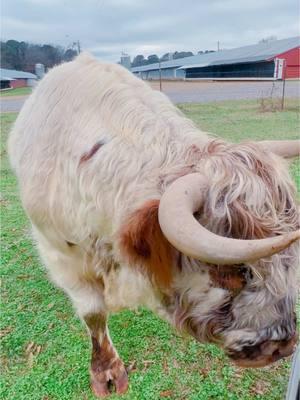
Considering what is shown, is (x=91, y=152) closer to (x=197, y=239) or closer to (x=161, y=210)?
(x=161, y=210)

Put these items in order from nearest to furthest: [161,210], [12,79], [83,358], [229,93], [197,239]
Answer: [197,239]
[161,210]
[83,358]
[229,93]
[12,79]

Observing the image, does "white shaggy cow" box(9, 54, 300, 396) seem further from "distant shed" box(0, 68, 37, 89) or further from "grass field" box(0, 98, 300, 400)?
"distant shed" box(0, 68, 37, 89)

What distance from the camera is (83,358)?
2975 millimetres

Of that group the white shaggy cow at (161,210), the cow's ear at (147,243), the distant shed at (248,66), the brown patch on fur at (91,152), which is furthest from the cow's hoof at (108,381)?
the distant shed at (248,66)

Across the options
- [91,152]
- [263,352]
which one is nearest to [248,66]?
[91,152]

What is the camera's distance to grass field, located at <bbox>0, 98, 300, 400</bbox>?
268 centimetres

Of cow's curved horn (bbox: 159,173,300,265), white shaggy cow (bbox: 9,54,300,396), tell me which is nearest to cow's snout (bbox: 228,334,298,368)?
white shaggy cow (bbox: 9,54,300,396)

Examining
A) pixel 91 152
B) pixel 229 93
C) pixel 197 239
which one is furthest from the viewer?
pixel 229 93

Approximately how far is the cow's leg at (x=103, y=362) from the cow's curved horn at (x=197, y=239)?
5.02 feet

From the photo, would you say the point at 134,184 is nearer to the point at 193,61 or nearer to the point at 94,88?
the point at 94,88

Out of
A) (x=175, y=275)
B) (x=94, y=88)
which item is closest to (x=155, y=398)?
(x=175, y=275)

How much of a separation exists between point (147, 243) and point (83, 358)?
1.70 m

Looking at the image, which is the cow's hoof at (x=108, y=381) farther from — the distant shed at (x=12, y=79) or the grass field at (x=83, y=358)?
the distant shed at (x=12, y=79)

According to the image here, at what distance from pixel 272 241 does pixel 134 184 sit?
2.41ft
